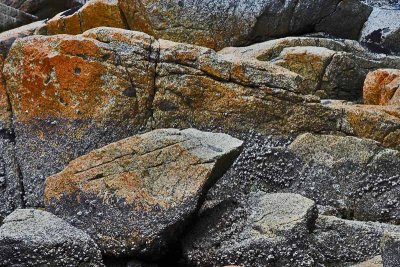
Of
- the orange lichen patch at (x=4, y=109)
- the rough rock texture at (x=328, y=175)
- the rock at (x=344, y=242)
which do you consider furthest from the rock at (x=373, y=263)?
the orange lichen patch at (x=4, y=109)

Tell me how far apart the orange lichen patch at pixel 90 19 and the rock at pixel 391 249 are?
55.1 ft

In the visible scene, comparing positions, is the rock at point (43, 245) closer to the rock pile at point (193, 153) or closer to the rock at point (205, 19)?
the rock pile at point (193, 153)

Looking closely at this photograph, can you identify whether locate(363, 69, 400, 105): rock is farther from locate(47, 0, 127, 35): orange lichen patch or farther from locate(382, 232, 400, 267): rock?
locate(382, 232, 400, 267): rock

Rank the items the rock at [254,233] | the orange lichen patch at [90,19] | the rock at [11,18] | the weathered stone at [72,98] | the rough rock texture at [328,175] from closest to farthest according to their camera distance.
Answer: the rock at [254,233] < the rough rock texture at [328,175] < the weathered stone at [72,98] < the orange lichen patch at [90,19] < the rock at [11,18]

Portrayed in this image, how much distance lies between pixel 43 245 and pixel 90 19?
14309 mm

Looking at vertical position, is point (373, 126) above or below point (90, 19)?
above

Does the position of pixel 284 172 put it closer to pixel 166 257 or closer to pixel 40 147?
pixel 166 257

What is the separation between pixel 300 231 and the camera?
1577cm

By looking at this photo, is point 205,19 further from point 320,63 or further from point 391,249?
point 391,249

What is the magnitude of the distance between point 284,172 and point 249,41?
10.0 m

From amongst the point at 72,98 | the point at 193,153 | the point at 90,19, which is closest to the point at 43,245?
the point at 193,153

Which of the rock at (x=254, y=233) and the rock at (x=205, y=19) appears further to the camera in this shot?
the rock at (x=205, y=19)

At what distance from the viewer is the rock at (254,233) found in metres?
15.6

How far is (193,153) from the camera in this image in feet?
55.4
